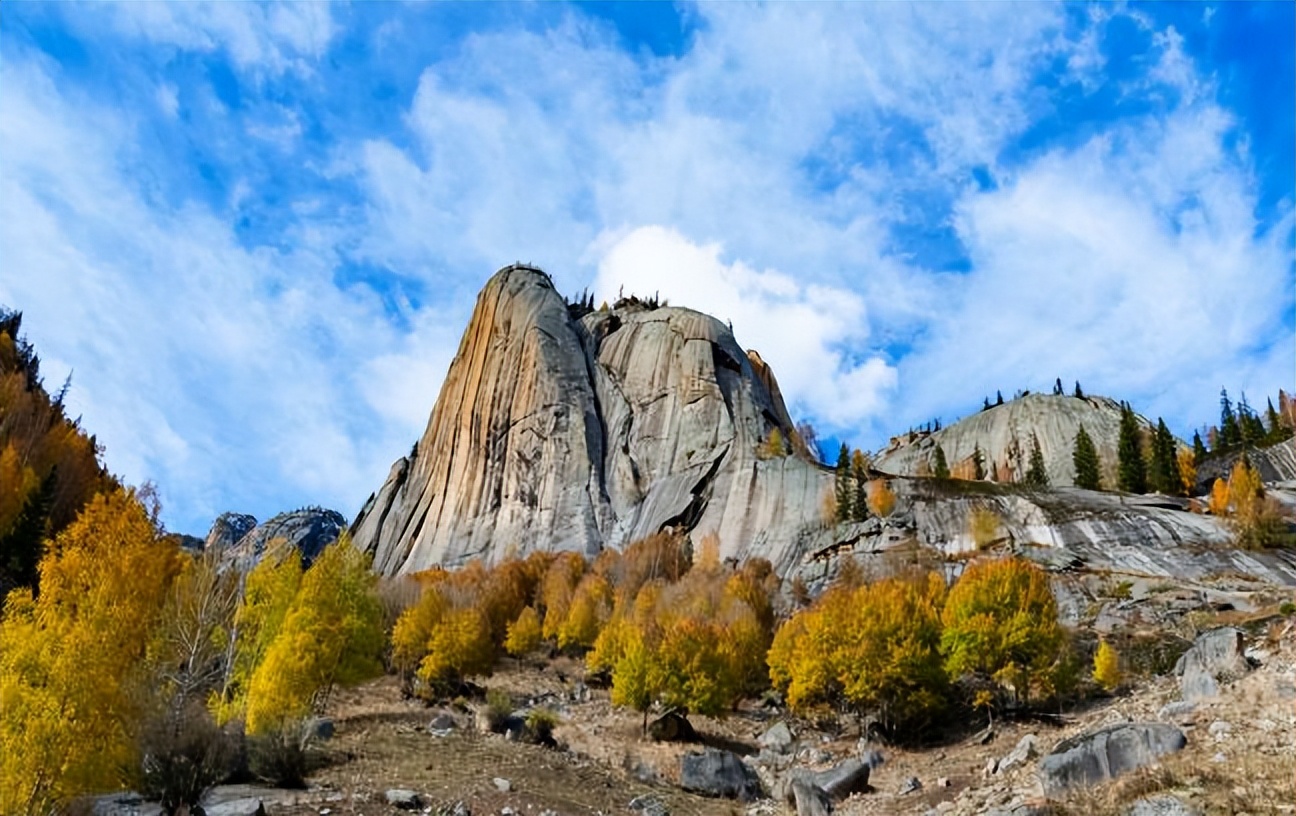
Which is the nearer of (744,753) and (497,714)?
(497,714)

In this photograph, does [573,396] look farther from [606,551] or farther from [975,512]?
[975,512]

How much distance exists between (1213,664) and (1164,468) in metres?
82.8

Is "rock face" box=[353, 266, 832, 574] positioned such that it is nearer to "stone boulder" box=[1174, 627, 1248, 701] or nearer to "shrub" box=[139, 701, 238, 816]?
"stone boulder" box=[1174, 627, 1248, 701]

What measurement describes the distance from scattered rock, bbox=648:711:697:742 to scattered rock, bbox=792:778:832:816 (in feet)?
50.0

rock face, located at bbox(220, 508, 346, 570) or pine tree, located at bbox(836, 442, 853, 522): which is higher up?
rock face, located at bbox(220, 508, 346, 570)

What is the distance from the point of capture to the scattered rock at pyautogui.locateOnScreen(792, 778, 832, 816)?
86.3 feet

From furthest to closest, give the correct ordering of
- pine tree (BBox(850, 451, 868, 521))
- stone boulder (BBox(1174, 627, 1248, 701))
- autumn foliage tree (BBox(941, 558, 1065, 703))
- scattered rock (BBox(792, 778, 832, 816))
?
1. pine tree (BBox(850, 451, 868, 521))
2. autumn foliage tree (BBox(941, 558, 1065, 703))
3. scattered rock (BBox(792, 778, 832, 816))
4. stone boulder (BBox(1174, 627, 1248, 701))

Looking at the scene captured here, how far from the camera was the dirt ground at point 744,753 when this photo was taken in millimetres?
15859

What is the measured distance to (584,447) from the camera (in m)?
110

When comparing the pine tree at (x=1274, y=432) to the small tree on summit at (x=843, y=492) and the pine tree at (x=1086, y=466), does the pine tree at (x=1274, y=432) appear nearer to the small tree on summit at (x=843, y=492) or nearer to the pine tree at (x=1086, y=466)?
the pine tree at (x=1086, y=466)

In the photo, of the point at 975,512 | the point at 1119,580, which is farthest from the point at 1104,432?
the point at 1119,580

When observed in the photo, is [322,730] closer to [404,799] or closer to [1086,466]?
[404,799]

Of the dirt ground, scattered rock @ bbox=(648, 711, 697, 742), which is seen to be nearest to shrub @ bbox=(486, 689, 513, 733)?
the dirt ground

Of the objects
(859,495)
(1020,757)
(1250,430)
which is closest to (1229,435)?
(1250,430)
